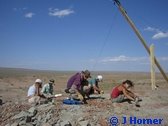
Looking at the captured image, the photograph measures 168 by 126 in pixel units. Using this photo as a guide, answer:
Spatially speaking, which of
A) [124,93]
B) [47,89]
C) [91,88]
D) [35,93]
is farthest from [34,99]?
[124,93]

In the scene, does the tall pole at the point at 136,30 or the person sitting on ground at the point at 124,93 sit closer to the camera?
the person sitting on ground at the point at 124,93

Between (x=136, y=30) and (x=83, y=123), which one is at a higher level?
(x=136, y=30)

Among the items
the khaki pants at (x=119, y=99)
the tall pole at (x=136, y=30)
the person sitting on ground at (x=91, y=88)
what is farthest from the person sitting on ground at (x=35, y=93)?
the tall pole at (x=136, y=30)

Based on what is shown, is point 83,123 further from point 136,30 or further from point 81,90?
point 136,30

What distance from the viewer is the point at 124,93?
35.5 ft

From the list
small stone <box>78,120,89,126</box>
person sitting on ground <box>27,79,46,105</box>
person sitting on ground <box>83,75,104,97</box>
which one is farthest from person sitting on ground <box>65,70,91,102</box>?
small stone <box>78,120,89,126</box>

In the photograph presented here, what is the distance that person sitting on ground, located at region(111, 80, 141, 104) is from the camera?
35.6 ft

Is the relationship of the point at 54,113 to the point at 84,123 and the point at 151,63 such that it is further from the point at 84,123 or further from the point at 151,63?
the point at 151,63

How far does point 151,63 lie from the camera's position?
14.8 m

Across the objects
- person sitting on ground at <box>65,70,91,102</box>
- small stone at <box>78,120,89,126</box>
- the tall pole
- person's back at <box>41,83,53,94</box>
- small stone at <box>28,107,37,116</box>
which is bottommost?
small stone at <box>78,120,89,126</box>

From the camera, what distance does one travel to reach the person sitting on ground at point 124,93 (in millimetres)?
10836

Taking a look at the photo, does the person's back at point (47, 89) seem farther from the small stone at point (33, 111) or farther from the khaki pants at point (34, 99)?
the small stone at point (33, 111)

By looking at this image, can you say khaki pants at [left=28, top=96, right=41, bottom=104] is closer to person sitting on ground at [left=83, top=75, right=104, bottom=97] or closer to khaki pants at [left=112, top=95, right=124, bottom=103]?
person sitting on ground at [left=83, top=75, right=104, bottom=97]

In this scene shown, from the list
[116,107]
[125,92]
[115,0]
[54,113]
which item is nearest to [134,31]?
[115,0]
